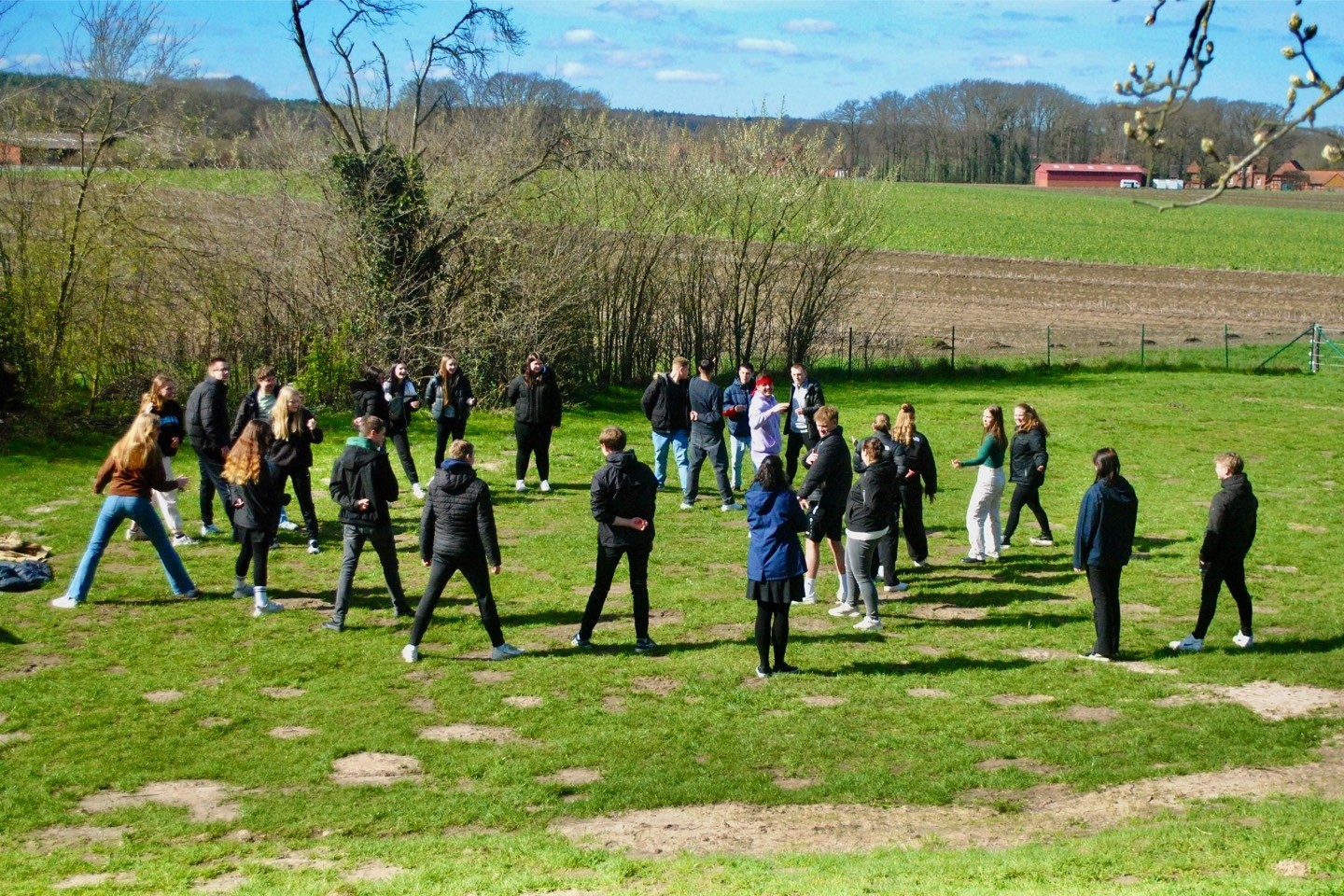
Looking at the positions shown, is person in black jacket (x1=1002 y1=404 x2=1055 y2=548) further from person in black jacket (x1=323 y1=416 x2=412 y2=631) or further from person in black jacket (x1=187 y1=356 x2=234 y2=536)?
person in black jacket (x1=187 y1=356 x2=234 y2=536)

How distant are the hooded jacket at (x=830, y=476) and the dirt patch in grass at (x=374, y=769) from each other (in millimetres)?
4290

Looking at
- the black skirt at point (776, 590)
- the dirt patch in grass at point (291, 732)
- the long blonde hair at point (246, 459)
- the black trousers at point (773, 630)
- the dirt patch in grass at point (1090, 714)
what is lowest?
the dirt patch in grass at point (291, 732)

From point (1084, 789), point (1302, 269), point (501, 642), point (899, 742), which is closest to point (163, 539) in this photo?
point (501, 642)

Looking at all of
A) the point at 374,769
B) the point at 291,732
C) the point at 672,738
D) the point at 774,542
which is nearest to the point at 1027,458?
the point at 774,542

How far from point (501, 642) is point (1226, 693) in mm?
5646

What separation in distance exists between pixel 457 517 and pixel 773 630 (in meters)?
2.61

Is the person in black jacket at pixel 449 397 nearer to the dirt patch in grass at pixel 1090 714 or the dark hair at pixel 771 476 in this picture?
the dark hair at pixel 771 476

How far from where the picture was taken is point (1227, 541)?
10273 mm

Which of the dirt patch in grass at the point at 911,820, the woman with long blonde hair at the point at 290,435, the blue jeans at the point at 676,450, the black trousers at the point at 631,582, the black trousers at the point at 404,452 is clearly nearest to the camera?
the dirt patch in grass at the point at 911,820

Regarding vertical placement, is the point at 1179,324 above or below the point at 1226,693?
above

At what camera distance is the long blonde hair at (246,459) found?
1088cm

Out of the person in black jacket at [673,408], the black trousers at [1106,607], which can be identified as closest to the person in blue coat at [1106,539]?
the black trousers at [1106,607]

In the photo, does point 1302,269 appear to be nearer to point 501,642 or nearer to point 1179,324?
point 1179,324

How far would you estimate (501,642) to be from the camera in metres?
10.1
